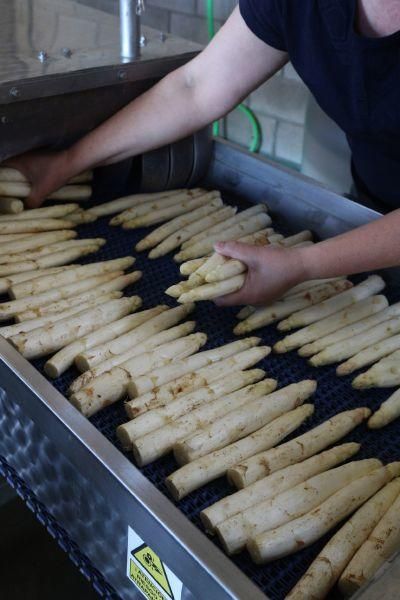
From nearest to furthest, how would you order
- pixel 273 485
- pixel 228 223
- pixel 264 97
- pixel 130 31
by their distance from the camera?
pixel 273 485
pixel 130 31
pixel 228 223
pixel 264 97

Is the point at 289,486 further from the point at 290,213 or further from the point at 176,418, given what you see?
the point at 290,213

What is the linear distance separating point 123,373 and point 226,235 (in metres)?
0.64

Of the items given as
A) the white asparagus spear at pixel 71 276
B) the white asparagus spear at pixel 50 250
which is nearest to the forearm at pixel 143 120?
the white asparagus spear at pixel 50 250

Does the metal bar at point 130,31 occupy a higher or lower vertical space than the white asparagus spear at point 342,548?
higher

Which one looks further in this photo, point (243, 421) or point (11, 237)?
point (11, 237)

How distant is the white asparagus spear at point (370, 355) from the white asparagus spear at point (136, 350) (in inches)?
13.6

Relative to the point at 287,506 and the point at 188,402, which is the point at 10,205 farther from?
the point at 287,506

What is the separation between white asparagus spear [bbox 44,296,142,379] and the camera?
131 cm

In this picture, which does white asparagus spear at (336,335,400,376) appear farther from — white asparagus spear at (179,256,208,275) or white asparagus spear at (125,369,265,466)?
white asparagus spear at (179,256,208,275)

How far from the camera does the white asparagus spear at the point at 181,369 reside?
4.14 ft

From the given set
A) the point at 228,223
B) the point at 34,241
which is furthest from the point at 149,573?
the point at 228,223

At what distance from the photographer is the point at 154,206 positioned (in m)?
1.88

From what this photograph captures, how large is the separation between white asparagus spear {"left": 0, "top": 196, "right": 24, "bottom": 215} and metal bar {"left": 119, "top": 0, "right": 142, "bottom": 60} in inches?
19.3

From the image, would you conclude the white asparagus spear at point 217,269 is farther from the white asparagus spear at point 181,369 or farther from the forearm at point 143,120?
the forearm at point 143,120
